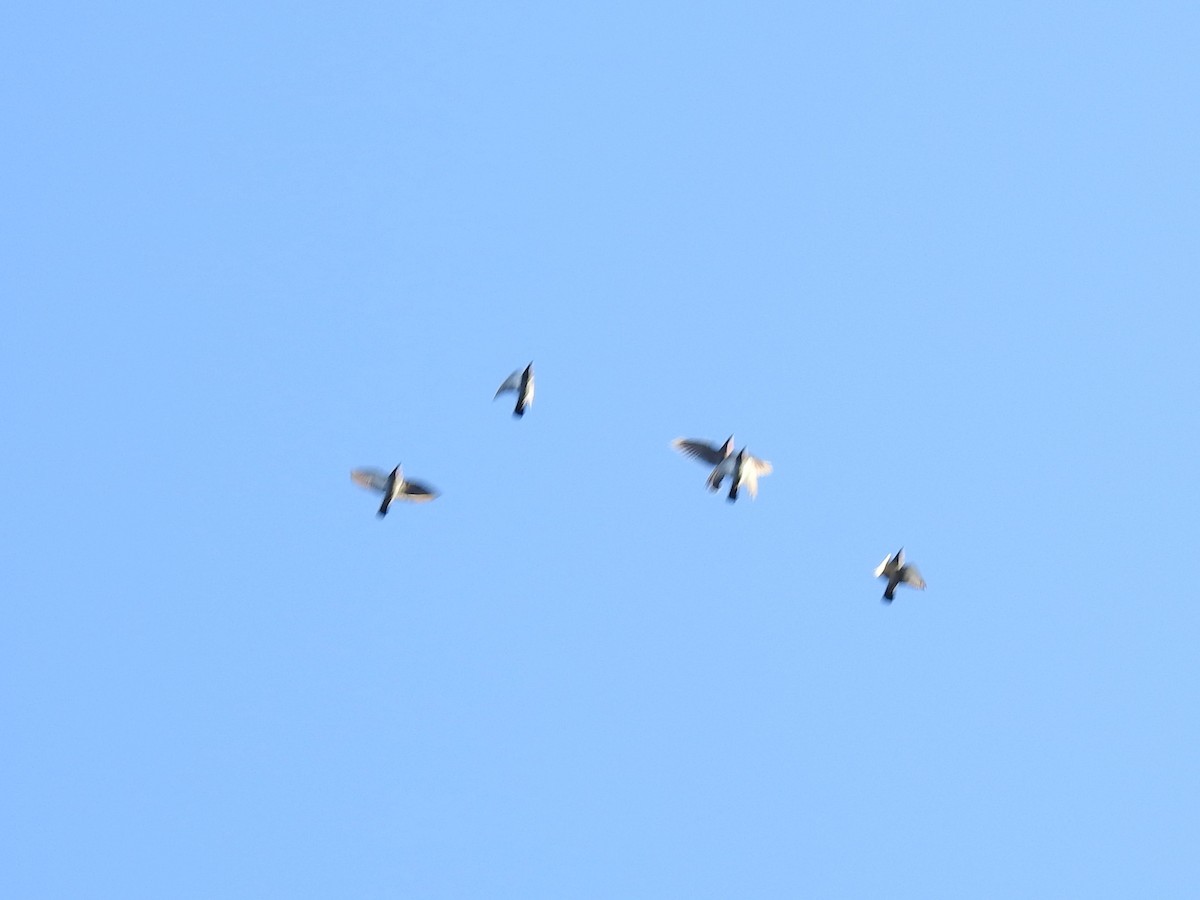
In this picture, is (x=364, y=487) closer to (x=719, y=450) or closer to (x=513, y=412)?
(x=513, y=412)

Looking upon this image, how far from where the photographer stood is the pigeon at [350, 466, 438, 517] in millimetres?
45125

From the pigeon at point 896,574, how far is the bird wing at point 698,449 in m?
5.07

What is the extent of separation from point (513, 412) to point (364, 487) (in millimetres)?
4124

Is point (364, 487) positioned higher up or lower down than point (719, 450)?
lower down

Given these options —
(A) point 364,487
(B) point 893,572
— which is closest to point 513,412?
(A) point 364,487

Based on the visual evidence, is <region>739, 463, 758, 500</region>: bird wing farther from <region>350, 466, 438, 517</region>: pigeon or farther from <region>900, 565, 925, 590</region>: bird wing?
<region>350, 466, 438, 517</region>: pigeon

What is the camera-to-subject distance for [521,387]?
149 ft

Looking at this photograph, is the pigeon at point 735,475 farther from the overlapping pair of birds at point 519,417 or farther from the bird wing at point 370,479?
the bird wing at point 370,479

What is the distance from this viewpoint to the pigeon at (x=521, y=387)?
148ft

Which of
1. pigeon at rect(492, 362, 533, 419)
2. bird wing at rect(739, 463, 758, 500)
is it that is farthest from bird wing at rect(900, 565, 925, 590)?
pigeon at rect(492, 362, 533, 419)

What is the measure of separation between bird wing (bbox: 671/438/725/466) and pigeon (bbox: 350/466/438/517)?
6388mm

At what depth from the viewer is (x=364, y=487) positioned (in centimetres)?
4525

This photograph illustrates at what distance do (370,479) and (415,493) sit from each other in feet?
3.79

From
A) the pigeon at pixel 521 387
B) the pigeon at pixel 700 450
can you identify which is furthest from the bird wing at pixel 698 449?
the pigeon at pixel 521 387
